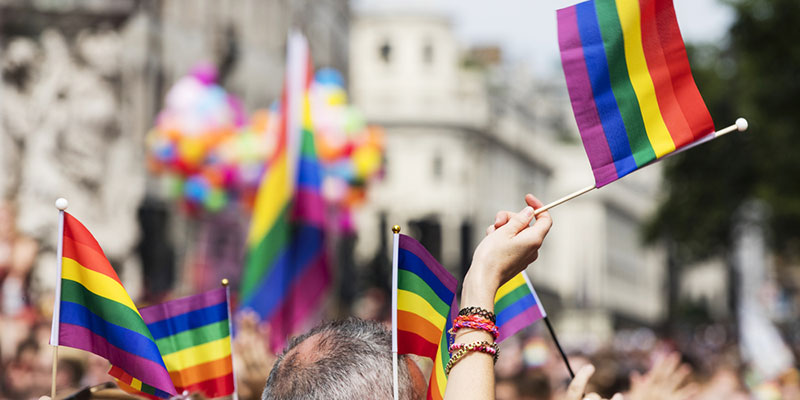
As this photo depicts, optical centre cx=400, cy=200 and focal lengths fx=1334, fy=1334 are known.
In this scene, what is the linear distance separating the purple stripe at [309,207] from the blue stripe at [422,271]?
26.2 feet

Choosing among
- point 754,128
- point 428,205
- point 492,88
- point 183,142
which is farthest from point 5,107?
point 492,88

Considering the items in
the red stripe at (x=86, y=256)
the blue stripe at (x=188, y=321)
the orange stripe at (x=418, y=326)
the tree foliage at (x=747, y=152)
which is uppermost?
the tree foliage at (x=747, y=152)

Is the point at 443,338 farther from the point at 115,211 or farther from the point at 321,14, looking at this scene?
the point at 321,14

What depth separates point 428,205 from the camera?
7225 cm

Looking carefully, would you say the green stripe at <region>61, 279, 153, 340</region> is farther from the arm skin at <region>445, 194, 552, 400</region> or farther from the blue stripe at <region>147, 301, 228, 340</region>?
the arm skin at <region>445, 194, 552, 400</region>

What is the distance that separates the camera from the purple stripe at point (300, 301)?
9.95 metres

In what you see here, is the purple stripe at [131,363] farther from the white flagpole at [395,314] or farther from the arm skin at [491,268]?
the arm skin at [491,268]

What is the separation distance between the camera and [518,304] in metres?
3.40

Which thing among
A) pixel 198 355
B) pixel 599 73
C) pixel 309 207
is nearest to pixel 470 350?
pixel 599 73

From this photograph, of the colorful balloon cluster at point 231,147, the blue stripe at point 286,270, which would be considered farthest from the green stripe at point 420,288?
the colorful balloon cluster at point 231,147

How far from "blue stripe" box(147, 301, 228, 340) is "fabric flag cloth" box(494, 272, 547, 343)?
28.6 inches

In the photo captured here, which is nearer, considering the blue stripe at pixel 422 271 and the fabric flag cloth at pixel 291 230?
the blue stripe at pixel 422 271

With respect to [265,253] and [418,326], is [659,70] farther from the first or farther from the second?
[265,253]

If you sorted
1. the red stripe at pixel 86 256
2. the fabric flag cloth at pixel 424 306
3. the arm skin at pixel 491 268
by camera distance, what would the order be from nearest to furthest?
1. the arm skin at pixel 491 268
2. the fabric flag cloth at pixel 424 306
3. the red stripe at pixel 86 256
